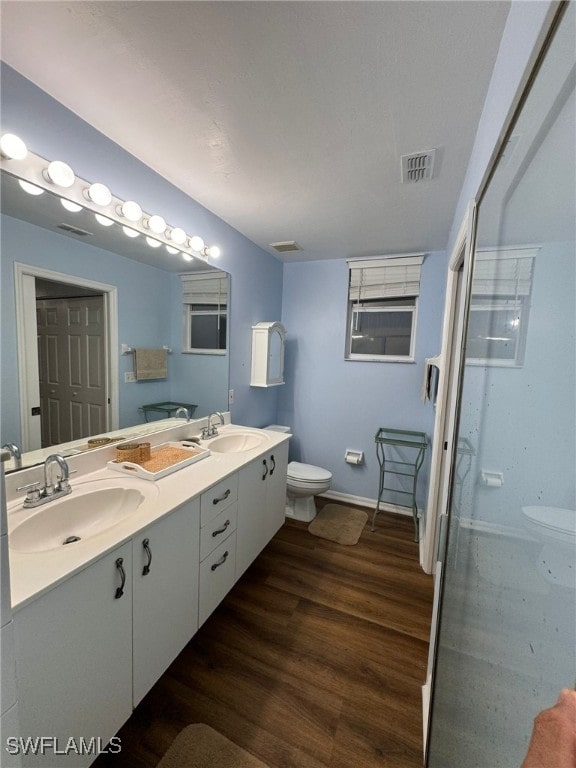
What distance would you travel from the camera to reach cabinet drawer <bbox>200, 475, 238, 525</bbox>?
1.36 m

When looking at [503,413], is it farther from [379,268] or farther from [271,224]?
[379,268]

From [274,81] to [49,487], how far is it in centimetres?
176

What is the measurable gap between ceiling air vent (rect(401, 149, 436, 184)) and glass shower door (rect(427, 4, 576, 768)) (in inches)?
33.2

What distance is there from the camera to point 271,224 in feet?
7.49

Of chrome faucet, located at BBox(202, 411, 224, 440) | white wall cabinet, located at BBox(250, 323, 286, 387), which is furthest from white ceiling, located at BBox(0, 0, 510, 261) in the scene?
chrome faucet, located at BBox(202, 411, 224, 440)

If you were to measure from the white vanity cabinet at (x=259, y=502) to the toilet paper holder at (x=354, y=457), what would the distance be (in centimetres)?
99

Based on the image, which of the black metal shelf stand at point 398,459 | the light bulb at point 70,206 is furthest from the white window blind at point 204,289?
the black metal shelf stand at point 398,459

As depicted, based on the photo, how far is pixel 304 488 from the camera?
2.56m

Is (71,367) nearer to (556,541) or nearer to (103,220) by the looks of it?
(103,220)

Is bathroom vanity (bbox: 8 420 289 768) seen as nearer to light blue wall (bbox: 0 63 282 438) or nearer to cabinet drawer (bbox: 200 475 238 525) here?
cabinet drawer (bbox: 200 475 238 525)

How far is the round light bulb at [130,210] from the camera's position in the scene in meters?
1.51

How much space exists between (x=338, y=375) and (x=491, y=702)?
2.62m

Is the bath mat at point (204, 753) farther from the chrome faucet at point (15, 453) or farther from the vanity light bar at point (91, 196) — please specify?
the vanity light bar at point (91, 196)

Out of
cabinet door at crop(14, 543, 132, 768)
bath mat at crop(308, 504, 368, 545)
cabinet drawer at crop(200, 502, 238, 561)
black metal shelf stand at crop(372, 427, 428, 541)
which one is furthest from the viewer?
black metal shelf stand at crop(372, 427, 428, 541)
